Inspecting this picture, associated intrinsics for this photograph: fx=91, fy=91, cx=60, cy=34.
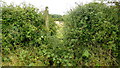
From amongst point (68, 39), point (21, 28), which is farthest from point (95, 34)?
point (21, 28)

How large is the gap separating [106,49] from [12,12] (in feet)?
13.8

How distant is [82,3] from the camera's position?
151 inches

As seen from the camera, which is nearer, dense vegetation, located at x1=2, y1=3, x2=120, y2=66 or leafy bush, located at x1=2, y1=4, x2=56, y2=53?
dense vegetation, located at x1=2, y1=3, x2=120, y2=66

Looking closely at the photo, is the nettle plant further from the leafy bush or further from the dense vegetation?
the leafy bush

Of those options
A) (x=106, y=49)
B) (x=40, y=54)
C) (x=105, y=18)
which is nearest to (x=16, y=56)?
(x=40, y=54)

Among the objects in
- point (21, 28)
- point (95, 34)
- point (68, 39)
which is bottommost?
point (68, 39)

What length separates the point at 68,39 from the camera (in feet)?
12.3

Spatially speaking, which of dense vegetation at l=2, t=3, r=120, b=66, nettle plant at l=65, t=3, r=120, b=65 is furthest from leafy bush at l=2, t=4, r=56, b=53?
nettle plant at l=65, t=3, r=120, b=65

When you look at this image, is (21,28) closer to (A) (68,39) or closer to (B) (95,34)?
(A) (68,39)

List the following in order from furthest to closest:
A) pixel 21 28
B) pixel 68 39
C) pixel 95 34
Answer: pixel 21 28
pixel 68 39
pixel 95 34

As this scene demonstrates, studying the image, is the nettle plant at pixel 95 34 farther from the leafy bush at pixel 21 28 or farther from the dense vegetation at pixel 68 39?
the leafy bush at pixel 21 28

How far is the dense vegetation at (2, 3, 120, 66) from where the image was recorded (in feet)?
10.6

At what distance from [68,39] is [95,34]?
3.46ft

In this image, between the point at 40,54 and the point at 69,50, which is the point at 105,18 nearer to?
the point at 69,50
